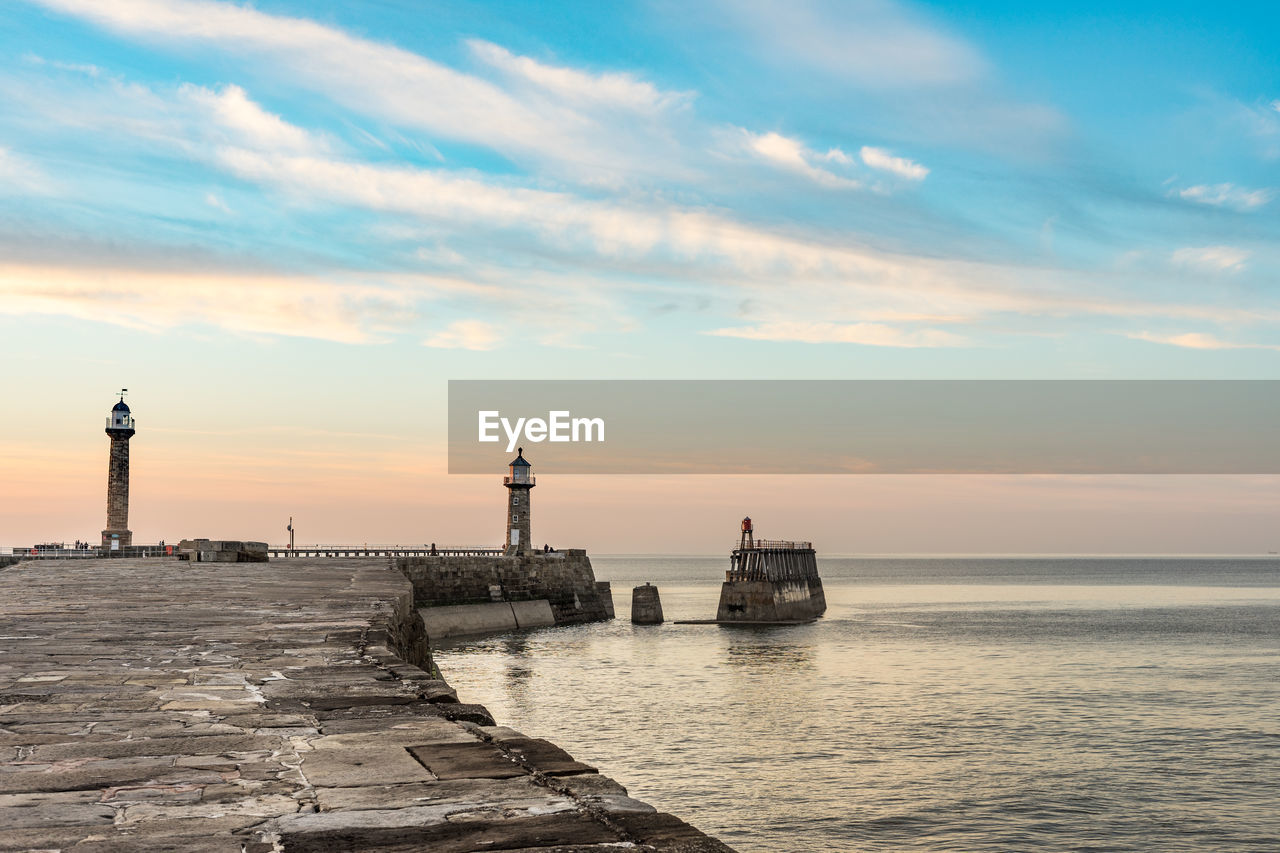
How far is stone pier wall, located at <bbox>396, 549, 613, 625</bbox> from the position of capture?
2020 inches

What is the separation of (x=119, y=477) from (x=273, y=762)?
5798 cm

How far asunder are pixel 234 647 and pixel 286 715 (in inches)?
164

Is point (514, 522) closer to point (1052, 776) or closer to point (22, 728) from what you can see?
point (1052, 776)

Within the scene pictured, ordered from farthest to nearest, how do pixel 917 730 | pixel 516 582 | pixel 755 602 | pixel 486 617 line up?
pixel 755 602
pixel 516 582
pixel 486 617
pixel 917 730

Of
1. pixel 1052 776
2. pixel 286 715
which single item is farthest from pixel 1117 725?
pixel 286 715

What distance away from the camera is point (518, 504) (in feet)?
226

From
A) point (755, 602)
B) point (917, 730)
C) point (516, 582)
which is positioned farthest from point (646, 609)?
point (917, 730)

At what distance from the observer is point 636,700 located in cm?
3044

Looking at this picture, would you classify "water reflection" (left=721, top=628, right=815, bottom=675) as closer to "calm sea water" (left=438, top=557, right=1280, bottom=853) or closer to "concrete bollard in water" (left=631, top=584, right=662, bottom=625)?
"calm sea water" (left=438, top=557, right=1280, bottom=853)

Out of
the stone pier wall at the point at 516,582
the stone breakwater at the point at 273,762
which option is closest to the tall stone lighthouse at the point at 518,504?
the stone pier wall at the point at 516,582

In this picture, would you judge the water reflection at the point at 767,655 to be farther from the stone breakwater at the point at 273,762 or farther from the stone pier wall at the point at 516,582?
the stone breakwater at the point at 273,762

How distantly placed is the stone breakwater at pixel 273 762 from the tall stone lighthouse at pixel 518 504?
57.8 m

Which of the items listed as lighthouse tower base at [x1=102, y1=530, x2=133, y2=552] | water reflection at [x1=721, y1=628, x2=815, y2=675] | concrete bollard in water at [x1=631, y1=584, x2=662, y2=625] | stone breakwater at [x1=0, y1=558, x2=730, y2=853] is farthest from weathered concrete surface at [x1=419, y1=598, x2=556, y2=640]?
stone breakwater at [x1=0, y1=558, x2=730, y2=853]

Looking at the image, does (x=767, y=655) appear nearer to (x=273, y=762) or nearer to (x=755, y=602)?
(x=755, y=602)
